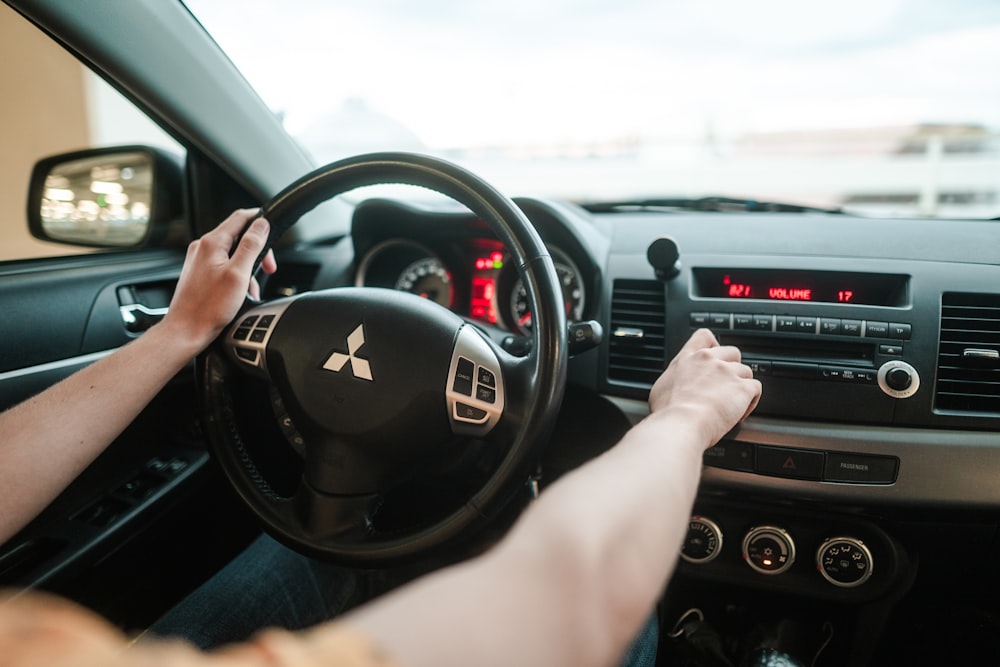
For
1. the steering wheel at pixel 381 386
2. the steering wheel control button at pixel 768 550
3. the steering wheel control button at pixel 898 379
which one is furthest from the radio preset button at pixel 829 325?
the steering wheel at pixel 381 386

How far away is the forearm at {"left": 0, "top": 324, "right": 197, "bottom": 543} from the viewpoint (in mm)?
1090

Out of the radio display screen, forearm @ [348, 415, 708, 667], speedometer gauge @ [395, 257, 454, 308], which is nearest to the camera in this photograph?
forearm @ [348, 415, 708, 667]

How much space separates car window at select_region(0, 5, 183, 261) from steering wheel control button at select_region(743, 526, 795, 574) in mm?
1675

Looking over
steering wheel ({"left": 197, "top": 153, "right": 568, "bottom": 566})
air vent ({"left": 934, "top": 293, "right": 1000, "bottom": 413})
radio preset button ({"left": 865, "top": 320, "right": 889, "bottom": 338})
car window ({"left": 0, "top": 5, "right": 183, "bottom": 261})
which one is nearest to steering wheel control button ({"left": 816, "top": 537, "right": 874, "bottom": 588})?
air vent ({"left": 934, "top": 293, "right": 1000, "bottom": 413})

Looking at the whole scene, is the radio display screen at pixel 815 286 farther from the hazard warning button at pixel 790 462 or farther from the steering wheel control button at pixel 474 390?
the steering wheel control button at pixel 474 390

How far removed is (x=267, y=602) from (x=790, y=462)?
3.46 feet

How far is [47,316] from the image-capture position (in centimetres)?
153

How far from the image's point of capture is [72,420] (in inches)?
45.0

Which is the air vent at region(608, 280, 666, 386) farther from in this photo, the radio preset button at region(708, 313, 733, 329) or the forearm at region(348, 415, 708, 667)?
the forearm at region(348, 415, 708, 667)

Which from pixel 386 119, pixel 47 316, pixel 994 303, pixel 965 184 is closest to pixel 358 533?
pixel 47 316

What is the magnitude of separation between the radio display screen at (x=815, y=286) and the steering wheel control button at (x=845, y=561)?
0.51 meters

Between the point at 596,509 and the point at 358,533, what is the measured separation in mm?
669

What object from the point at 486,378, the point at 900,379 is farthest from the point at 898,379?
the point at 486,378

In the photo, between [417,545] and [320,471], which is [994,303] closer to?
[417,545]
